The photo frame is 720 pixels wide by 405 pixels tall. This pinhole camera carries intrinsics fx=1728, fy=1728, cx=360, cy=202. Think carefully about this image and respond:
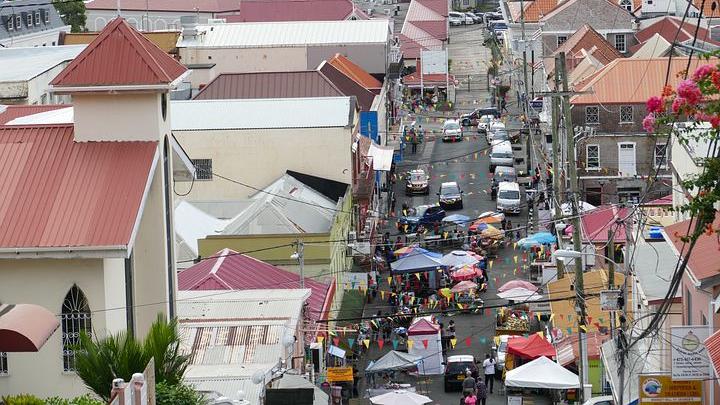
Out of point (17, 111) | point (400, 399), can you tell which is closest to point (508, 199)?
point (400, 399)

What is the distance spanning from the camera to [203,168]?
63.8 metres

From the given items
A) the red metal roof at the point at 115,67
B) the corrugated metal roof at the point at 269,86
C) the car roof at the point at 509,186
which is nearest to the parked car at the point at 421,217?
the car roof at the point at 509,186

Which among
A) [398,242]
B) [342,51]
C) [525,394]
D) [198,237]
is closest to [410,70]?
[342,51]

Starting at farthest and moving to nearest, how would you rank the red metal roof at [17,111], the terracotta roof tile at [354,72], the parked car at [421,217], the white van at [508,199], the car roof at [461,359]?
the terracotta roof tile at [354,72], the white van at [508,199], the parked car at [421,217], the car roof at [461,359], the red metal roof at [17,111]

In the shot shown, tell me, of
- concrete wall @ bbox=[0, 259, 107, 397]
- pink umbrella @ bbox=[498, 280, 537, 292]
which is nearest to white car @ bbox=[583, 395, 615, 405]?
concrete wall @ bbox=[0, 259, 107, 397]

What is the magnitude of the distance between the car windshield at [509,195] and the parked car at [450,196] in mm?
2177

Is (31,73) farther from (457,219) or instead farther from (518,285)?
(518,285)

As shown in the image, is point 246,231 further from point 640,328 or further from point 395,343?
point 640,328

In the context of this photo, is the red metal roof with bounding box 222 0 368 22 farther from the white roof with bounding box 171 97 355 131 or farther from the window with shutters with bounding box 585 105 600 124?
the white roof with bounding box 171 97 355 131

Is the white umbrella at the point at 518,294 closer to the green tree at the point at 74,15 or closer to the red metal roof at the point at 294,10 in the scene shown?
the red metal roof at the point at 294,10

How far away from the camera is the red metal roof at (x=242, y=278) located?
46.1 m

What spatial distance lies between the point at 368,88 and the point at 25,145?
192ft

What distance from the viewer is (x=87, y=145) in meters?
32.6

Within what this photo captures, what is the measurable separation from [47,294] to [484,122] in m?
71.9
